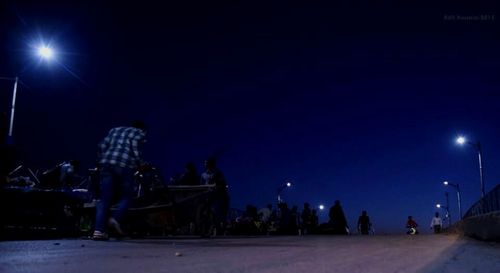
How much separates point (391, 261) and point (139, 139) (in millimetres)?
5252

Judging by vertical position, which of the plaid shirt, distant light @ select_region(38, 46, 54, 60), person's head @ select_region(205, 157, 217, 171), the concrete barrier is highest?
distant light @ select_region(38, 46, 54, 60)

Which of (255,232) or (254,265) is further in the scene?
(255,232)

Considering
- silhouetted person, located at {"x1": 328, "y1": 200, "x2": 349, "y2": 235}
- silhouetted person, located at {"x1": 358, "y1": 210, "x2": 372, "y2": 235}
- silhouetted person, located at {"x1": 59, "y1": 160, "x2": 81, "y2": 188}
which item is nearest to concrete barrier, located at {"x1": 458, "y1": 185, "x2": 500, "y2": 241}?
silhouetted person, located at {"x1": 328, "y1": 200, "x2": 349, "y2": 235}

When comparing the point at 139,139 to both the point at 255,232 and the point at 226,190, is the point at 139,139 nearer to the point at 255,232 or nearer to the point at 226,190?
the point at 226,190

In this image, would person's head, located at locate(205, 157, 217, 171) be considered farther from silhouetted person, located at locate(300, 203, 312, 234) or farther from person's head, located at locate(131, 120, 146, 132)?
silhouetted person, located at locate(300, 203, 312, 234)

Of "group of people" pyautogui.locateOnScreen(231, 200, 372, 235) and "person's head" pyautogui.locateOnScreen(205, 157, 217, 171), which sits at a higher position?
"person's head" pyautogui.locateOnScreen(205, 157, 217, 171)

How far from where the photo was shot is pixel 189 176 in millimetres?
13406

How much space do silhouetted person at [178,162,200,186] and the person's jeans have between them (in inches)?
186

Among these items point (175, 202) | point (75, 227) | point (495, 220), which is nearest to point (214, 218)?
point (175, 202)

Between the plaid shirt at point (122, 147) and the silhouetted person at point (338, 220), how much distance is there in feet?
51.8

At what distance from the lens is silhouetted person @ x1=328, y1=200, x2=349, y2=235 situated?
22.7 m

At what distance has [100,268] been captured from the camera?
11.6ft

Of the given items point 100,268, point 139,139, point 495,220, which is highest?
point 139,139

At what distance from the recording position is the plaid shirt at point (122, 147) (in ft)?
27.3
